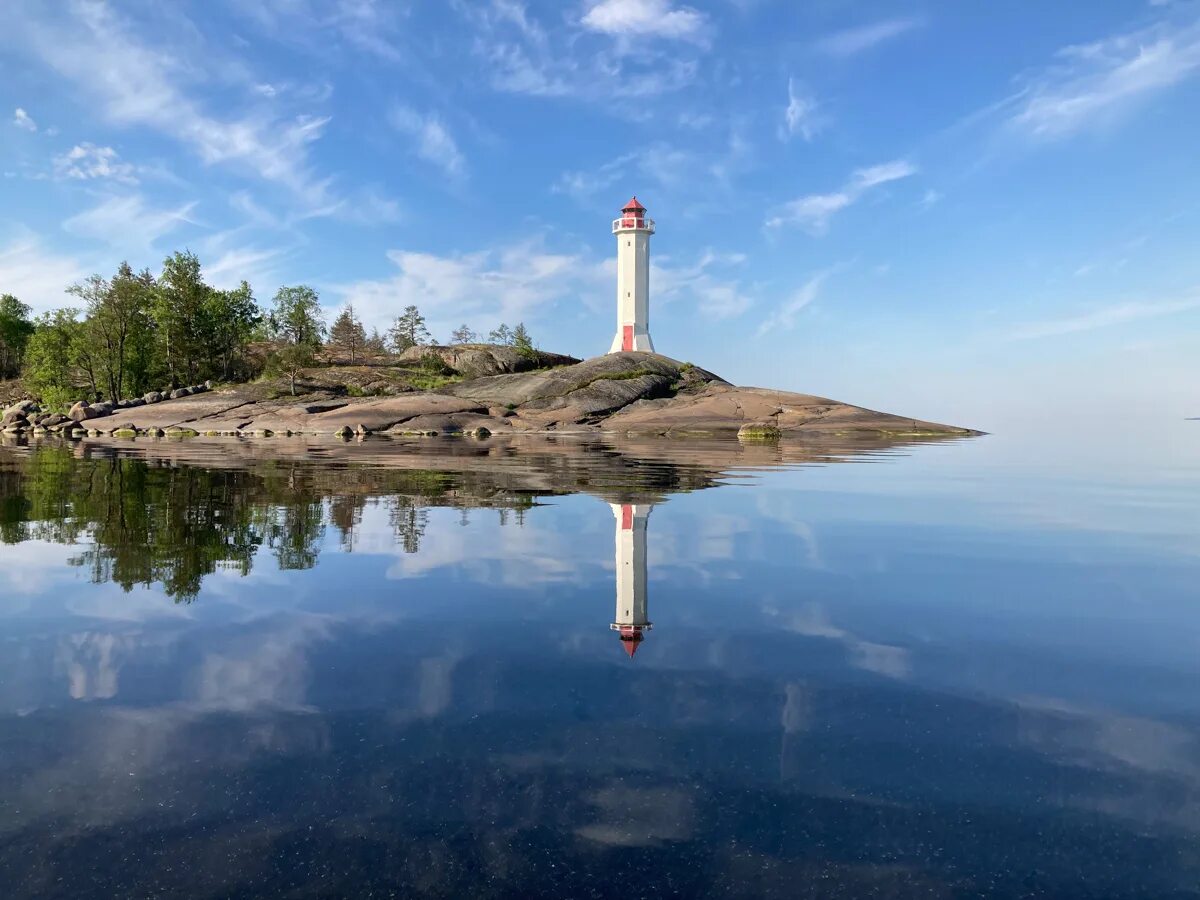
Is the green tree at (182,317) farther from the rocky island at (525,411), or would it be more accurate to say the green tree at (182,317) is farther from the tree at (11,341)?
the tree at (11,341)

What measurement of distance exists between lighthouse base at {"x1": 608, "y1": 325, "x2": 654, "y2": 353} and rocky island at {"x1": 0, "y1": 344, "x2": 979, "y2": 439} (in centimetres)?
516

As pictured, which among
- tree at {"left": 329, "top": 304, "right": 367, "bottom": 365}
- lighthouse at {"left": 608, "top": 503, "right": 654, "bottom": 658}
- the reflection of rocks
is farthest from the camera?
tree at {"left": 329, "top": 304, "right": 367, "bottom": 365}

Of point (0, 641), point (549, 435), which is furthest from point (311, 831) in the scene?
point (549, 435)

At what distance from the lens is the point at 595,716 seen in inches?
188

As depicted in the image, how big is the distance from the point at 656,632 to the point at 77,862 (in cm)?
431

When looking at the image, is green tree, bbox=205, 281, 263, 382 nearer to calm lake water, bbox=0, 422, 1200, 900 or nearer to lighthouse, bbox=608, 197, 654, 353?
lighthouse, bbox=608, 197, 654, 353

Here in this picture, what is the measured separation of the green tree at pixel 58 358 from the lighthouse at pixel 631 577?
253 ft

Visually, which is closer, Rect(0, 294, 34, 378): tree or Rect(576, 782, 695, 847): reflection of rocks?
Rect(576, 782, 695, 847): reflection of rocks

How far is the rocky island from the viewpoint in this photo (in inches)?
2108

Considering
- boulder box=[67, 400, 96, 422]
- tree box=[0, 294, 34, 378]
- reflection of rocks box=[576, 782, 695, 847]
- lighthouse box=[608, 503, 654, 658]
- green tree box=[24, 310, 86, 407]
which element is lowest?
reflection of rocks box=[576, 782, 695, 847]

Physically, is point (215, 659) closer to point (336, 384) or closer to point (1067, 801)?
point (1067, 801)

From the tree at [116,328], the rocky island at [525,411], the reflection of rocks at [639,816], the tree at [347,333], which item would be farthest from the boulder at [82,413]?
the reflection of rocks at [639,816]

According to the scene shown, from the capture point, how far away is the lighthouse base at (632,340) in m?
72.4

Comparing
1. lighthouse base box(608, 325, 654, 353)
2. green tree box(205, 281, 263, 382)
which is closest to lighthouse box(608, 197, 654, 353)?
lighthouse base box(608, 325, 654, 353)
